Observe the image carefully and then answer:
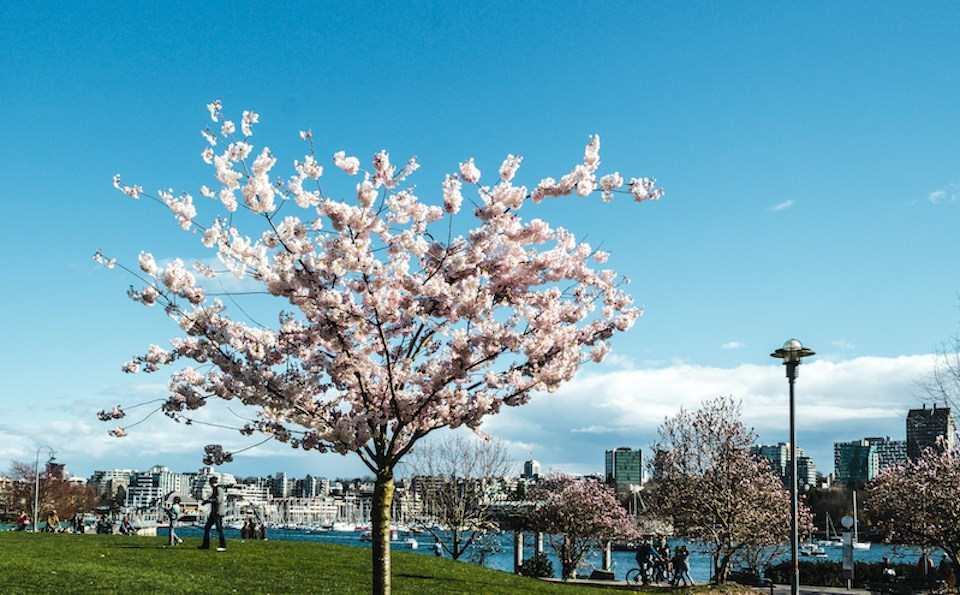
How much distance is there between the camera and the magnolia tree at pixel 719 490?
29.9 metres

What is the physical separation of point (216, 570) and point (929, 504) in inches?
1036

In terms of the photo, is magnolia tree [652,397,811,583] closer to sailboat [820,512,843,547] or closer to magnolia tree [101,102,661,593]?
magnolia tree [101,102,661,593]

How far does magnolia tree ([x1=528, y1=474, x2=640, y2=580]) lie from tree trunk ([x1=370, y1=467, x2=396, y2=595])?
96.7 feet

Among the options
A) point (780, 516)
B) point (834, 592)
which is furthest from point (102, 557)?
point (834, 592)

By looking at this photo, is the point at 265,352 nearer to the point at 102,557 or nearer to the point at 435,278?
the point at 435,278

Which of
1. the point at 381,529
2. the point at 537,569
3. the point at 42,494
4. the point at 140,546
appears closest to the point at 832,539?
the point at 42,494

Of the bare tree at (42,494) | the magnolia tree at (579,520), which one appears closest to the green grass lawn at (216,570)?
the magnolia tree at (579,520)

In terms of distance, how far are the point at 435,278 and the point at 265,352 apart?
2.72m

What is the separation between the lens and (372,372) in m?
12.1

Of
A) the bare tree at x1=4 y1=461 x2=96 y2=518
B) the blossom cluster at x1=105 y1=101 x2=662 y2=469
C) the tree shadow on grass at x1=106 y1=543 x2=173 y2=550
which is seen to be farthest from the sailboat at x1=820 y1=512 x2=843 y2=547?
the blossom cluster at x1=105 y1=101 x2=662 y2=469

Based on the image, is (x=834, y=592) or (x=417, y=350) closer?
(x=417, y=350)

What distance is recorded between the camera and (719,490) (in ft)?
99.0

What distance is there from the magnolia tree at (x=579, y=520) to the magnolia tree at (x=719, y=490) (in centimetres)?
865

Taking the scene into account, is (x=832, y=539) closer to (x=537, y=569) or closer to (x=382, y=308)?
(x=537, y=569)
